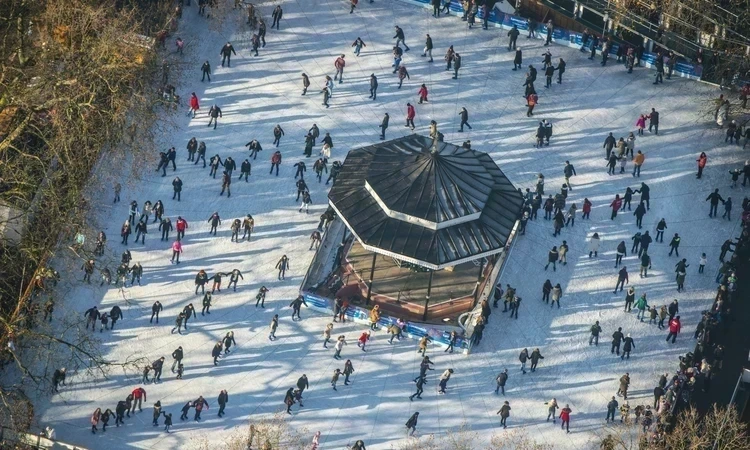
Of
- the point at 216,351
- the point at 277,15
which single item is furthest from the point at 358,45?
the point at 216,351

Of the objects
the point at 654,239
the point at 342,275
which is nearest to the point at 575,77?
the point at 654,239

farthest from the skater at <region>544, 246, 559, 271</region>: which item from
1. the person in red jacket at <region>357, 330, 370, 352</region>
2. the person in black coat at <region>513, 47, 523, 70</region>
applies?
the person in black coat at <region>513, 47, 523, 70</region>

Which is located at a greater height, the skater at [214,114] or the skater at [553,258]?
the skater at [214,114]

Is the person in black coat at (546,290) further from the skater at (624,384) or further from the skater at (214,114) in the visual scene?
the skater at (214,114)

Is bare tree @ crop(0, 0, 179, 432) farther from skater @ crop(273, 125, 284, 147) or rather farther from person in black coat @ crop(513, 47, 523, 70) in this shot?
person in black coat @ crop(513, 47, 523, 70)

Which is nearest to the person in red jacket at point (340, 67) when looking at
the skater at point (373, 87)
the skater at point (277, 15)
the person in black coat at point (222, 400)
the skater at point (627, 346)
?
the skater at point (373, 87)

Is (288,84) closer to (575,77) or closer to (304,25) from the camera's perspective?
(304,25)

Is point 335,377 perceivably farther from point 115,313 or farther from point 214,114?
point 214,114
